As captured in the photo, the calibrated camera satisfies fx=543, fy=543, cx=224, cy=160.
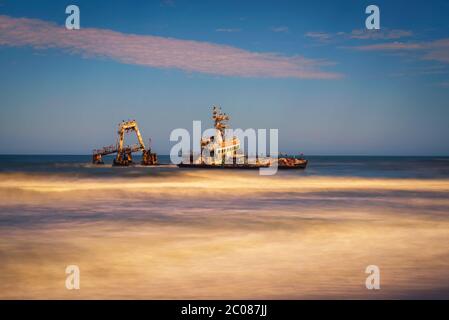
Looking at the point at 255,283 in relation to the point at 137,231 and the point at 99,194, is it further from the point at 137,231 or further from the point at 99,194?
the point at 99,194

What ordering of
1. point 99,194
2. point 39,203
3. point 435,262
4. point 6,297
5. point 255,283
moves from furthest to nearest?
point 99,194, point 39,203, point 435,262, point 255,283, point 6,297

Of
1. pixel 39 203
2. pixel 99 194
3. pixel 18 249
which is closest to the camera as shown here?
pixel 18 249

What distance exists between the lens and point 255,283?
10.7m

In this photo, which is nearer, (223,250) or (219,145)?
(223,250)

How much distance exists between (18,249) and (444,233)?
12.9 meters

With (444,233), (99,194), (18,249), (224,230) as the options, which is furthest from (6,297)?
(99,194)

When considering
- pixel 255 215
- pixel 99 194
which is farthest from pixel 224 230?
pixel 99 194

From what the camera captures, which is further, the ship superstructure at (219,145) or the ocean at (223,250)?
the ship superstructure at (219,145)

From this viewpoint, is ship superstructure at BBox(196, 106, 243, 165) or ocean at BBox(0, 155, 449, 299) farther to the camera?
ship superstructure at BBox(196, 106, 243, 165)
